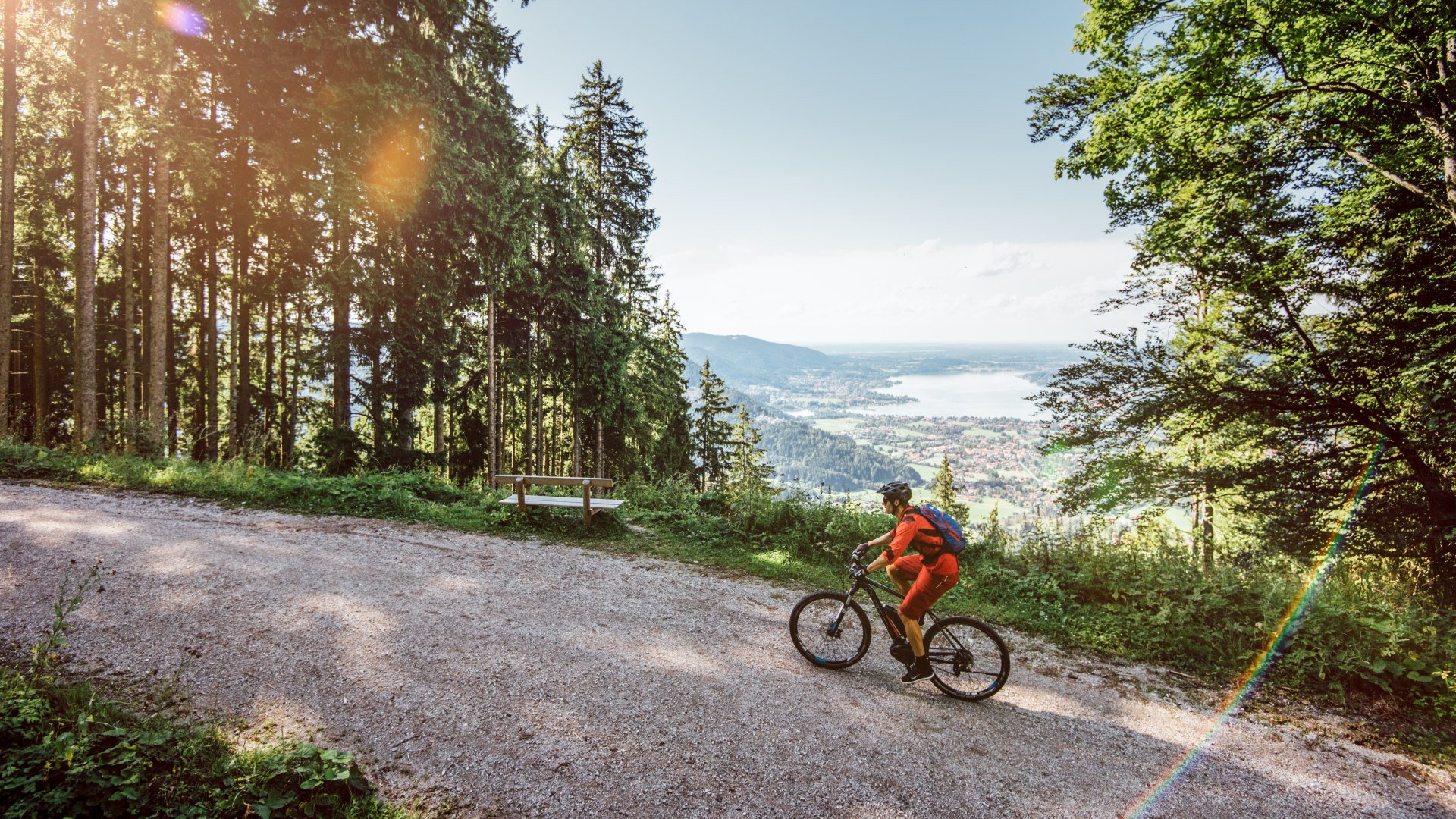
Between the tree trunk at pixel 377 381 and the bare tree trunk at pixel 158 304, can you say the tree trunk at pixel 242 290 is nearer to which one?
the bare tree trunk at pixel 158 304

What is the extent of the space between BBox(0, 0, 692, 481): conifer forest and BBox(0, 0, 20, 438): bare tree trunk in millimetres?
51

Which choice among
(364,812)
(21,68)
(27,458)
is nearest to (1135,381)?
(364,812)

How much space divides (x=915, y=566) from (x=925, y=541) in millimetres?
486

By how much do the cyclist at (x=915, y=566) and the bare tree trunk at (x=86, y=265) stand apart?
17103 millimetres

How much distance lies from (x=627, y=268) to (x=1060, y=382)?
17.8 m

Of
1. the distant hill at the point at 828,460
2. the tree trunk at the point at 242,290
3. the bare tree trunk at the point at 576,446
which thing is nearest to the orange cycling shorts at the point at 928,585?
the tree trunk at the point at 242,290

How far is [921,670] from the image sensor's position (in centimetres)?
534

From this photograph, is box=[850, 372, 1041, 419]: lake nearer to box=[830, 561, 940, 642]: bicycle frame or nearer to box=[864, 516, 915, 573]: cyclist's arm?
box=[830, 561, 940, 642]: bicycle frame

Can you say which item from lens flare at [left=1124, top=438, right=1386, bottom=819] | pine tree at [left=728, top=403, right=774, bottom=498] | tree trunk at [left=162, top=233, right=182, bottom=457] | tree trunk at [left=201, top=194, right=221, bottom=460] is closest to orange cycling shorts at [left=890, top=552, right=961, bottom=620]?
lens flare at [left=1124, top=438, right=1386, bottom=819]

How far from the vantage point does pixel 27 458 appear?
1080 cm

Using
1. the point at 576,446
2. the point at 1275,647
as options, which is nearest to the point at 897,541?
the point at 1275,647

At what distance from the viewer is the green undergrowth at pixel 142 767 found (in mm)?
2736

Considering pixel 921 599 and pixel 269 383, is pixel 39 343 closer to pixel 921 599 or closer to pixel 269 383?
pixel 269 383

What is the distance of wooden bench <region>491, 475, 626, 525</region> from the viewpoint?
10.1 metres
